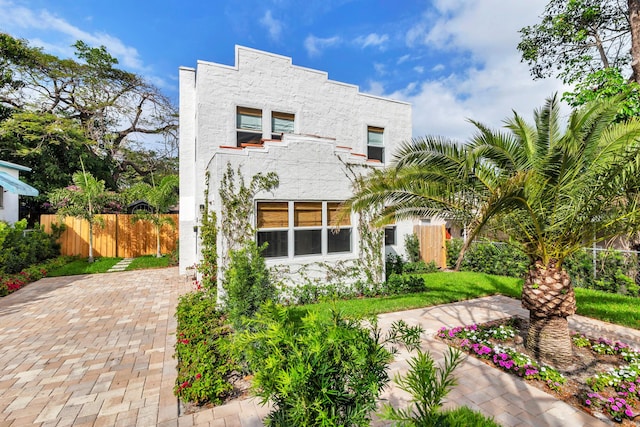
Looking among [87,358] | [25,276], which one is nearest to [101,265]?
[25,276]

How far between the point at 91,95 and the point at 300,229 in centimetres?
2533

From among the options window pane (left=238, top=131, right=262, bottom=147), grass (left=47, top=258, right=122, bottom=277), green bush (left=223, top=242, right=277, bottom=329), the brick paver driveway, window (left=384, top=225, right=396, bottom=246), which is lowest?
the brick paver driveway

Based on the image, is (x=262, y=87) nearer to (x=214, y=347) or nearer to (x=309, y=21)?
(x=309, y=21)

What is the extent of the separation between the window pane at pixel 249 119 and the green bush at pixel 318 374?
9724 mm

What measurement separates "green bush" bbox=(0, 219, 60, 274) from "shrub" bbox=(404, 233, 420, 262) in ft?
54.3

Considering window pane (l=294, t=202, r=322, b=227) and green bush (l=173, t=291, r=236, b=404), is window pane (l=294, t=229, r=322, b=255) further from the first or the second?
green bush (l=173, t=291, r=236, b=404)

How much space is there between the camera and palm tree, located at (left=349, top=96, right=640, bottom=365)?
465cm

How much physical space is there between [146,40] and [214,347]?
1617 cm

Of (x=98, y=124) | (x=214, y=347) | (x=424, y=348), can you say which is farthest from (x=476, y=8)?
(x=98, y=124)

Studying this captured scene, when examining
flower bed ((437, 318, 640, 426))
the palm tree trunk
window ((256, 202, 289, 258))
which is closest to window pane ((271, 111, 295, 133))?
window ((256, 202, 289, 258))

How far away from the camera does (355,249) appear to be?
9.62 meters

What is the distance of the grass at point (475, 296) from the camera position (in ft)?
24.9

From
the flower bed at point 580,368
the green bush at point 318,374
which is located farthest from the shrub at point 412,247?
the green bush at point 318,374

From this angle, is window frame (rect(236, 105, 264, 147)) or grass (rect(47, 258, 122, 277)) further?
grass (rect(47, 258, 122, 277))
